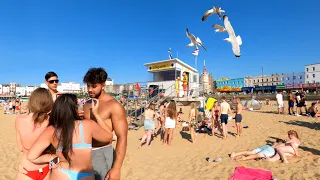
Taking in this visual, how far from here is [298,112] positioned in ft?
46.3

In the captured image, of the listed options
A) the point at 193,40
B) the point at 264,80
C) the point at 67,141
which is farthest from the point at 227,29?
the point at 264,80

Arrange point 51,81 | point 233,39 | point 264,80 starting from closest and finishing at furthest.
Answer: point 51,81
point 233,39
point 264,80

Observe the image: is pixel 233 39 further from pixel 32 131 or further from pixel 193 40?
pixel 32 131

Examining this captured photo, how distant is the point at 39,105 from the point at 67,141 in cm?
68

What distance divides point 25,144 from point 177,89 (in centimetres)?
1168

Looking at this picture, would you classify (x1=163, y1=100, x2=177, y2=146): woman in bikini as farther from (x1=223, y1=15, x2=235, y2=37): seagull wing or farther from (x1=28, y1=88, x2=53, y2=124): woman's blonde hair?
(x1=28, y1=88, x2=53, y2=124): woman's blonde hair

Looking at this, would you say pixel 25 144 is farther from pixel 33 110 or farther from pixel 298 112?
pixel 298 112

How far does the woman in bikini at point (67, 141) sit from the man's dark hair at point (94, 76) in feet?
1.46

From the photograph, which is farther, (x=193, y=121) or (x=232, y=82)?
(x=232, y=82)

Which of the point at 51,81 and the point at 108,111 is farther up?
the point at 51,81

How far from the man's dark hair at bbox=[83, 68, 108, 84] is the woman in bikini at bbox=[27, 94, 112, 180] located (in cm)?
45

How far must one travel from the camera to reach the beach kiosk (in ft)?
47.2

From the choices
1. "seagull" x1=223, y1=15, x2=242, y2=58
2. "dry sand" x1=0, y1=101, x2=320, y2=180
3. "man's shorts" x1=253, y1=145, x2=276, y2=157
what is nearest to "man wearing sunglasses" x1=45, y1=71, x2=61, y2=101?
"dry sand" x1=0, y1=101, x2=320, y2=180

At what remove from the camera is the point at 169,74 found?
15.4m
